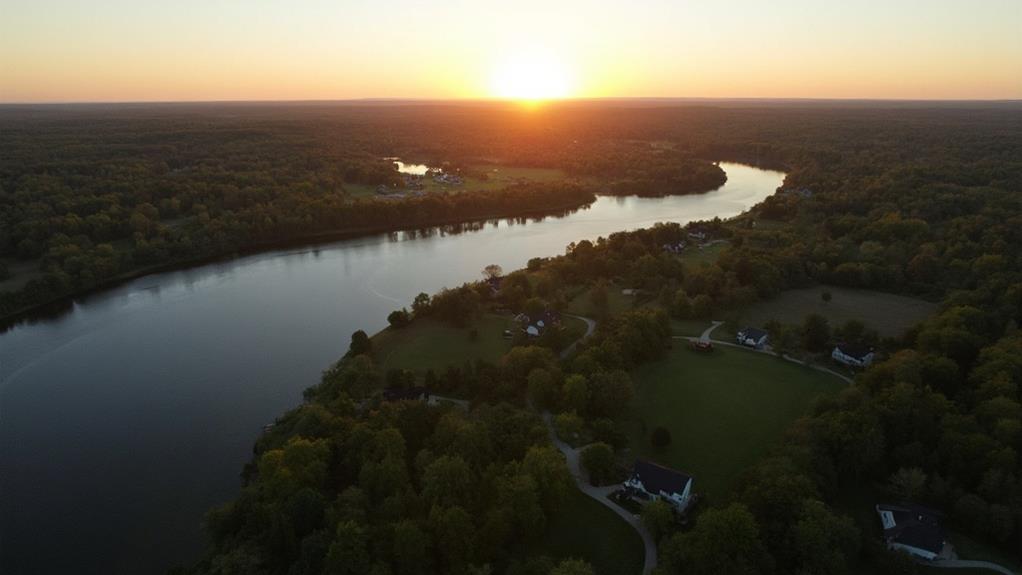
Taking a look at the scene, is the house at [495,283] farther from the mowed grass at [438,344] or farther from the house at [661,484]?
the house at [661,484]

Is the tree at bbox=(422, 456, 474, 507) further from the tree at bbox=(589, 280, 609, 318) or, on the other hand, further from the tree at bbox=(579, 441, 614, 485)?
the tree at bbox=(589, 280, 609, 318)

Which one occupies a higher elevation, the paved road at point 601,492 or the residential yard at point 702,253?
the residential yard at point 702,253

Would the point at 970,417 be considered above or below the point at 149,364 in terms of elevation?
above

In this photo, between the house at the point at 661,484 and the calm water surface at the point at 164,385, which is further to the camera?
the calm water surface at the point at 164,385

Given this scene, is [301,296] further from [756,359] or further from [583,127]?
[583,127]

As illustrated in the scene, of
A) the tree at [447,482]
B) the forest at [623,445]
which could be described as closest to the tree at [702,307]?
the forest at [623,445]

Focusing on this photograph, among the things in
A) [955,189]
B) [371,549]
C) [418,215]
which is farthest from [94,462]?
[955,189]

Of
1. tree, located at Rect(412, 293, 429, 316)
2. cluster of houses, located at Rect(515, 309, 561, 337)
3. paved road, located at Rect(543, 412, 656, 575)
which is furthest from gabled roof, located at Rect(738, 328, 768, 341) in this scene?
tree, located at Rect(412, 293, 429, 316)
